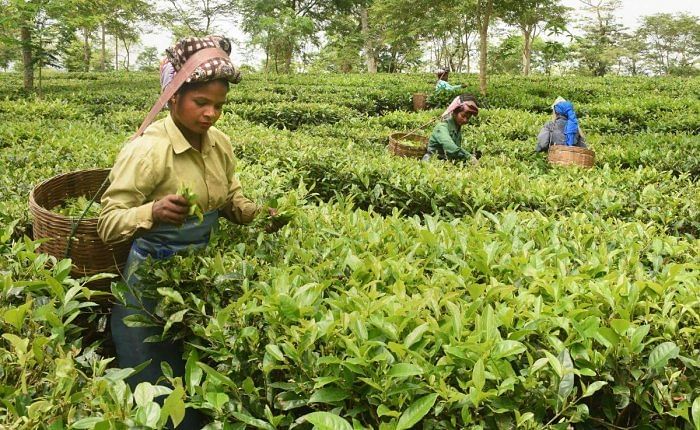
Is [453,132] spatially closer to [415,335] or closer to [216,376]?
[415,335]

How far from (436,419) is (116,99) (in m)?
10.6

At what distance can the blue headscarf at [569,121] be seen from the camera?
19.8ft

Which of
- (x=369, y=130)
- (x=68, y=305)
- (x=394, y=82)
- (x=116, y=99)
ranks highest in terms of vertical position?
(x=394, y=82)

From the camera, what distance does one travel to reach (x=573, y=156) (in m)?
5.05

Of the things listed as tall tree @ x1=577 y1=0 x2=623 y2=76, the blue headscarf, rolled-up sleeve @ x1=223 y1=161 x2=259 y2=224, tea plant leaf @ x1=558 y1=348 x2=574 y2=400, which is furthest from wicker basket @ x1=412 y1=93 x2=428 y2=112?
tall tree @ x1=577 y1=0 x2=623 y2=76

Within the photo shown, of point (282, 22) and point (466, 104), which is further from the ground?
point (282, 22)

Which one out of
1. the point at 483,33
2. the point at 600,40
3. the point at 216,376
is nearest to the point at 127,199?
the point at 216,376

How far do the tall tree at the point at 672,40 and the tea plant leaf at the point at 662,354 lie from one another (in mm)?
44362

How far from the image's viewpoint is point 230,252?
2.16 metres

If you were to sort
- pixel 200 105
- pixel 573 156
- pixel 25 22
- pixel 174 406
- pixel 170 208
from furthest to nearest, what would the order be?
pixel 25 22
pixel 573 156
pixel 200 105
pixel 170 208
pixel 174 406

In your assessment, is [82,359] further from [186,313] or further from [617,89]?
[617,89]

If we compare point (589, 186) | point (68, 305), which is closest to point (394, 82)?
point (589, 186)

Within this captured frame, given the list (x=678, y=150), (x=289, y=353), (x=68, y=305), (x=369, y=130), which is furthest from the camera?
(x=369, y=130)

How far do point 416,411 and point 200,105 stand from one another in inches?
56.6
